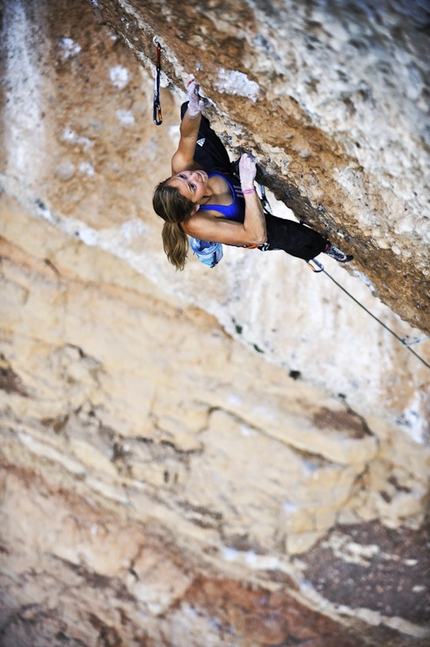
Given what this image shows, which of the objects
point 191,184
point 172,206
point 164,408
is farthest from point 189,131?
point 164,408

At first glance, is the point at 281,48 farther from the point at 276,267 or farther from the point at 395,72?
the point at 276,267

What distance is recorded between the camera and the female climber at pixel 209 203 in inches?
82.4

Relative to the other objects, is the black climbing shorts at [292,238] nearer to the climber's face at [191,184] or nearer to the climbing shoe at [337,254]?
the climbing shoe at [337,254]

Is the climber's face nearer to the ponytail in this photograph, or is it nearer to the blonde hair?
the blonde hair

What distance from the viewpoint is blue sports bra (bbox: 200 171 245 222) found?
7.27 ft

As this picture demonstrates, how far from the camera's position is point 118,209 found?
3.78 m

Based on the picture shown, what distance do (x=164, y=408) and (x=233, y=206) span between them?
2.61 metres

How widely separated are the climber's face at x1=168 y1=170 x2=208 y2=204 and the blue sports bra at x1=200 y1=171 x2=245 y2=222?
0.09m

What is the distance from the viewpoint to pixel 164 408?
4.42 metres

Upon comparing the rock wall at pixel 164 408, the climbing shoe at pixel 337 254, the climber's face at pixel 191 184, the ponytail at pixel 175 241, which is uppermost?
the climber's face at pixel 191 184

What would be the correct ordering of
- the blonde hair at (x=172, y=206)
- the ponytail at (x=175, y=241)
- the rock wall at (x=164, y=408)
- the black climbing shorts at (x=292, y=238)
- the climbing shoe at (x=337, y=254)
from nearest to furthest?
the blonde hair at (x=172, y=206) < the ponytail at (x=175, y=241) < the black climbing shorts at (x=292, y=238) < the climbing shoe at (x=337, y=254) < the rock wall at (x=164, y=408)

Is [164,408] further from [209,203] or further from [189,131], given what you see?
[189,131]

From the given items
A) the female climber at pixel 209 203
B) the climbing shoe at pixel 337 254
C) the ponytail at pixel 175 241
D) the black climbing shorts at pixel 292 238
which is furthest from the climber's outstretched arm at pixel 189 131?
the climbing shoe at pixel 337 254

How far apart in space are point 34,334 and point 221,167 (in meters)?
2.73
